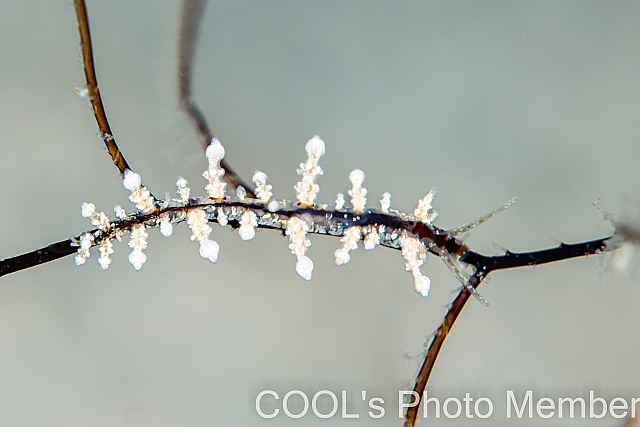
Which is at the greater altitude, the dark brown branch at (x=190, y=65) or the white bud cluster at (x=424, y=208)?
the dark brown branch at (x=190, y=65)

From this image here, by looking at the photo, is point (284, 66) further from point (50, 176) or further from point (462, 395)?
point (462, 395)

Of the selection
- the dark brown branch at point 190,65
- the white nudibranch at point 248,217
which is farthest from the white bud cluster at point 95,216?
the dark brown branch at point 190,65

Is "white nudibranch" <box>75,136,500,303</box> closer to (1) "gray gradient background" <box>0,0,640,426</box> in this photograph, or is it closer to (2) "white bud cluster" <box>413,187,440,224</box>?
(2) "white bud cluster" <box>413,187,440,224</box>

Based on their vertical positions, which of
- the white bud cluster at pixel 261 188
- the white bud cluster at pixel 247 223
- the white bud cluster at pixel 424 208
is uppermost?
the white bud cluster at pixel 424 208

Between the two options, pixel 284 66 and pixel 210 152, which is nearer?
pixel 210 152

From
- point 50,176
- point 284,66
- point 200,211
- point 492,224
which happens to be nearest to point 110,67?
point 50,176

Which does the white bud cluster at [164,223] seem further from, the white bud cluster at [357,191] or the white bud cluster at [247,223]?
the white bud cluster at [357,191]
